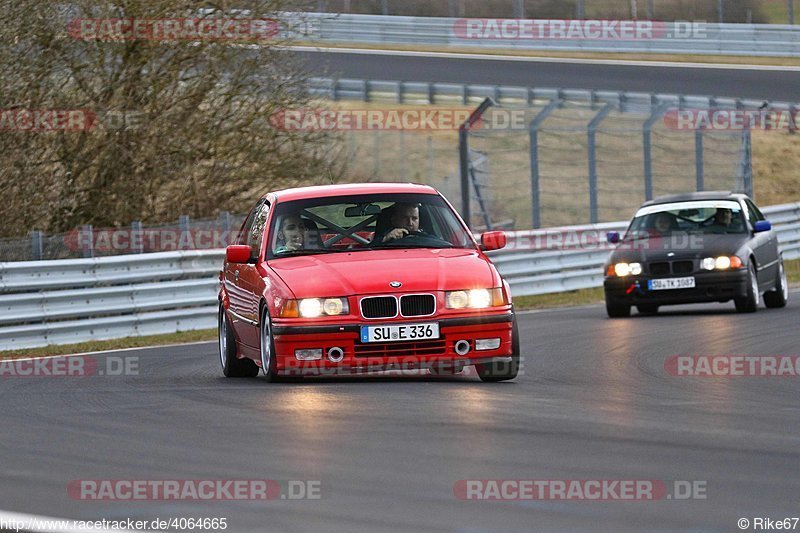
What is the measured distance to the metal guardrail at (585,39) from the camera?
45.8 meters

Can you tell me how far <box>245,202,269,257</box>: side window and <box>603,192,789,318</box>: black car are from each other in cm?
666

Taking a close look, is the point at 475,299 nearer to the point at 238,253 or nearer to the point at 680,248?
the point at 238,253

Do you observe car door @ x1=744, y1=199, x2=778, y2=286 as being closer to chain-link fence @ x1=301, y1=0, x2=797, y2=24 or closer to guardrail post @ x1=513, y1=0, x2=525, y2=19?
chain-link fence @ x1=301, y1=0, x2=797, y2=24

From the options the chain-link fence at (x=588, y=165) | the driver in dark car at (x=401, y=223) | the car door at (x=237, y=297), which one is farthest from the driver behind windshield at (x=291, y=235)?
the chain-link fence at (x=588, y=165)

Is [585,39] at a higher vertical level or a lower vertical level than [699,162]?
lower

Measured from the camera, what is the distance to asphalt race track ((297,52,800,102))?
41406 mm

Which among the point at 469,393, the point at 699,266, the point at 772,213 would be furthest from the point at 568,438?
the point at 772,213

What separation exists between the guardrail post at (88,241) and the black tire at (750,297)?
745cm

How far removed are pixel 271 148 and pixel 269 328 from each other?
1363 centimetres

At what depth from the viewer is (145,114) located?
78.1 ft

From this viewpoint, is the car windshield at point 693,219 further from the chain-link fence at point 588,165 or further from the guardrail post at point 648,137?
the guardrail post at point 648,137

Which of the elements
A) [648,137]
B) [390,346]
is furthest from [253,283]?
[648,137]

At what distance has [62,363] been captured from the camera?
1548cm

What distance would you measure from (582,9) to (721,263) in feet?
106
